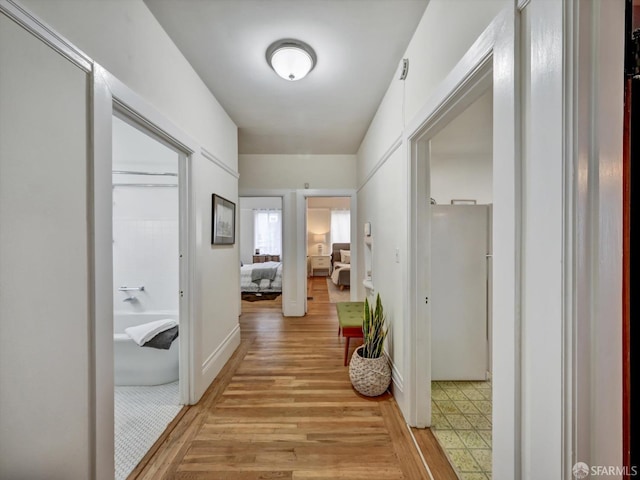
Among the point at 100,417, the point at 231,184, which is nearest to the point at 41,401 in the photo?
the point at 100,417

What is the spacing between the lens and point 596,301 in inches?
24.4

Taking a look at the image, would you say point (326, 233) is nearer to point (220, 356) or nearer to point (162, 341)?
point (220, 356)

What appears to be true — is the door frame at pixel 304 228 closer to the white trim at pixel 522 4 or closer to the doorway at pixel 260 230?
the white trim at pixel 522 4

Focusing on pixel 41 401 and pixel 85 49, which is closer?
pixel 41 401

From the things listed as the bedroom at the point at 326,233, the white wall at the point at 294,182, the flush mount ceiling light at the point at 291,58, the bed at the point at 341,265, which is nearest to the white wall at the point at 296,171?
the white wall at the point at 294,182

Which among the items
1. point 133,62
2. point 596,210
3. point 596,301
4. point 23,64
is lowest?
→ point 596,301

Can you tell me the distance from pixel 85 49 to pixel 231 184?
1.85 m

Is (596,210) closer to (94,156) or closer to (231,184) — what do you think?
(94,156)

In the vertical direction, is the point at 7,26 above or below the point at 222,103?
below

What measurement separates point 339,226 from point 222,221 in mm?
6455

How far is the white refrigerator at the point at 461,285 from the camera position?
229cm

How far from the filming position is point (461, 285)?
2.30 metres

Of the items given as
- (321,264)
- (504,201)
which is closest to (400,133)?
(504,201)

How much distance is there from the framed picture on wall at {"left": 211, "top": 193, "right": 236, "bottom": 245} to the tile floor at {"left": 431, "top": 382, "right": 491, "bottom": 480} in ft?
7.54
